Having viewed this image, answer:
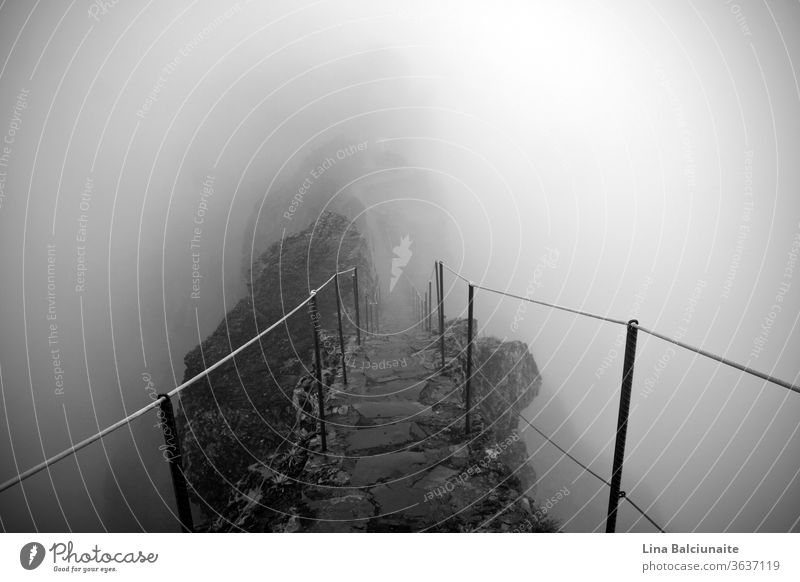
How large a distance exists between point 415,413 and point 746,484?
8312 centimetres

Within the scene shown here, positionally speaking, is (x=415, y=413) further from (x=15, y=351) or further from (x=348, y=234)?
(x=15, y=351)

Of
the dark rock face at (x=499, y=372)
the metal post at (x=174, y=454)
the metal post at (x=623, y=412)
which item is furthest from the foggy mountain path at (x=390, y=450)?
the dark rock face at (x=499, y=372)

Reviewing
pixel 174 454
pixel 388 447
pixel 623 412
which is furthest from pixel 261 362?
pixel 623 412

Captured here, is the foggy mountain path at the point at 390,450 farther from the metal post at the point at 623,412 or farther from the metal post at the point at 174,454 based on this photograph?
the metal post at the point at 174,454

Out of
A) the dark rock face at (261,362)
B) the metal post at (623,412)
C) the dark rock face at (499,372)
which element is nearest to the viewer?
the metal post at (623,412)

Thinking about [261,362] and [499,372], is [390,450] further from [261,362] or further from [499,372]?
[261,362]

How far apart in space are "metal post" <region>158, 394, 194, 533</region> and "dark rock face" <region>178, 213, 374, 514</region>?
8.83m

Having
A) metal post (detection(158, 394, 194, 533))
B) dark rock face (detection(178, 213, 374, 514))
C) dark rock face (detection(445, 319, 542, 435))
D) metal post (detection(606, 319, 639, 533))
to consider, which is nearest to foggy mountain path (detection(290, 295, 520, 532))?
metal post (detection(606, 319, 639, 533))

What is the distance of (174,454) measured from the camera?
1969 millimetres

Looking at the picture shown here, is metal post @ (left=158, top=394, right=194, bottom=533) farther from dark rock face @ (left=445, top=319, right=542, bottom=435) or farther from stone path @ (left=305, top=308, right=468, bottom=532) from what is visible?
dark rock face @ (left=445, top=319, right=542, bottom=435)

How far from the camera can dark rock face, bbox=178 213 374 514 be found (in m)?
13.6

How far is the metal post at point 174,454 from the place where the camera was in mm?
1800

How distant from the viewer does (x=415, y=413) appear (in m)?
4.88

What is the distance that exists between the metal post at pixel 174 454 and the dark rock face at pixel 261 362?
8.83 meters
